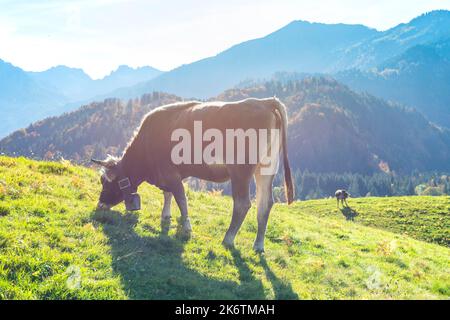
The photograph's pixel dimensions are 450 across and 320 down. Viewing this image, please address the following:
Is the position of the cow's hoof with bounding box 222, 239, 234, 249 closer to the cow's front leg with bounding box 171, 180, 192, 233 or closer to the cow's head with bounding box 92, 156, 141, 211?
the cow's front leg with bounding box 171, 180, 192, 233

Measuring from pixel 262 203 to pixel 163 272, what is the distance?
3.76 metres

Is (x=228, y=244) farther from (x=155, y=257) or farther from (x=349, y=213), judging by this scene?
(x=349, y=213)

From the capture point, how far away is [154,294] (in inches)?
282

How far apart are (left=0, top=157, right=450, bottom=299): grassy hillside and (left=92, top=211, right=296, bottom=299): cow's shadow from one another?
0.02m

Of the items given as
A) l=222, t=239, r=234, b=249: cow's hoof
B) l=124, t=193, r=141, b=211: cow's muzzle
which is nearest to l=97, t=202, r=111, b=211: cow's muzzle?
l=124, t=193, r=141, b=211: cow's muzzle

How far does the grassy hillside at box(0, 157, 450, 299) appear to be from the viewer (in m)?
7.08

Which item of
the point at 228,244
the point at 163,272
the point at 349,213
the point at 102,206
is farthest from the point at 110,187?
the point at 349,213

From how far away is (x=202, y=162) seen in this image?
1066 centimetres

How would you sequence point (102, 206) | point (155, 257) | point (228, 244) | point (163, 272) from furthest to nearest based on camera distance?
1. point (102, 206)
2. point (228, 244)
3. point (155, 257)
4. point (163, 272)

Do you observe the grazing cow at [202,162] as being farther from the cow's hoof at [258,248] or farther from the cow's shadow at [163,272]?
the cow's shadow at [163,272]

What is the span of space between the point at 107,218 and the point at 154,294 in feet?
13.4

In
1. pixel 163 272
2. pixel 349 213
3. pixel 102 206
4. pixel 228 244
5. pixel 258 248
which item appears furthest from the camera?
pixel 349 213

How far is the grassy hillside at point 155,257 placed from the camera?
7078 millimetres

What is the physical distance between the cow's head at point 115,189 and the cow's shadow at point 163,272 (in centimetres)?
134
